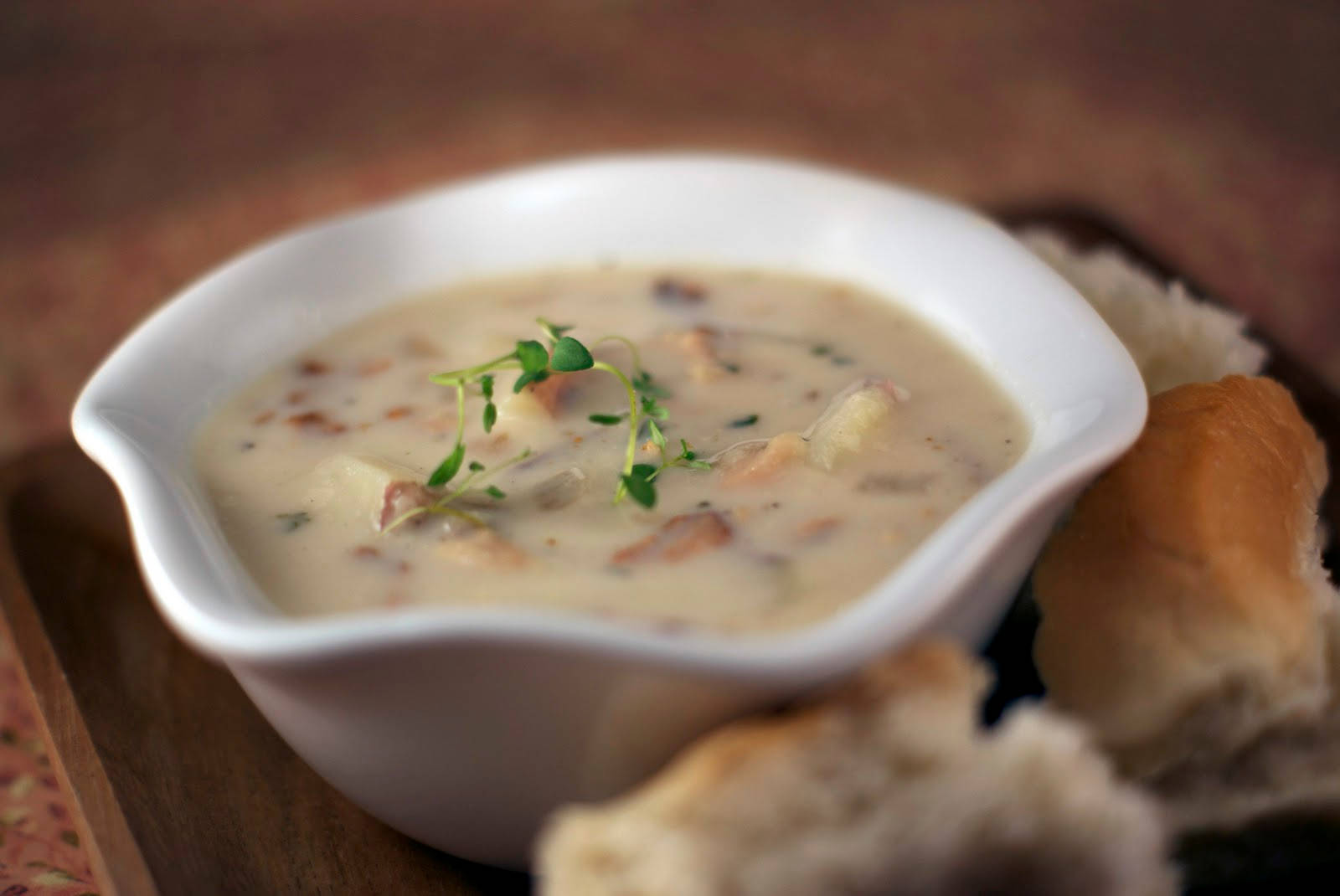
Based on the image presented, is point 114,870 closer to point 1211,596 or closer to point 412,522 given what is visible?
point 412,522

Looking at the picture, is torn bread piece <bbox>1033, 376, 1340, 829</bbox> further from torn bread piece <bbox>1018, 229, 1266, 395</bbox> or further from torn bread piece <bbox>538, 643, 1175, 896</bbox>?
torn bread piece <bbox>1018, 229, 1266, 395</bbox>

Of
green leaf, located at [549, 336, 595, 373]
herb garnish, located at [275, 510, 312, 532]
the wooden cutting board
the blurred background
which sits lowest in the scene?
the blurred background

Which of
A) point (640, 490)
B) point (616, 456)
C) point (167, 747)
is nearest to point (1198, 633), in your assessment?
point (640, 490)

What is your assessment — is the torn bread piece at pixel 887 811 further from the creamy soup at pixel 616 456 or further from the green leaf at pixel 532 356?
the green leaf at pixel 532 356

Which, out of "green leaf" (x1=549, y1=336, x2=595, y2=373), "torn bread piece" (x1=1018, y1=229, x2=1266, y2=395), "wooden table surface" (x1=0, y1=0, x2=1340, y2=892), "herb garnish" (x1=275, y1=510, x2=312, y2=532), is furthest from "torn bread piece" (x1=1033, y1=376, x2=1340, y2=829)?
"wooden table surface" (x1=0, y1=0, x2=1340, y2=892)

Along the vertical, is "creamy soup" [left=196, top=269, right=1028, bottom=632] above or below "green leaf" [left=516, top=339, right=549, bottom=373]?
below
